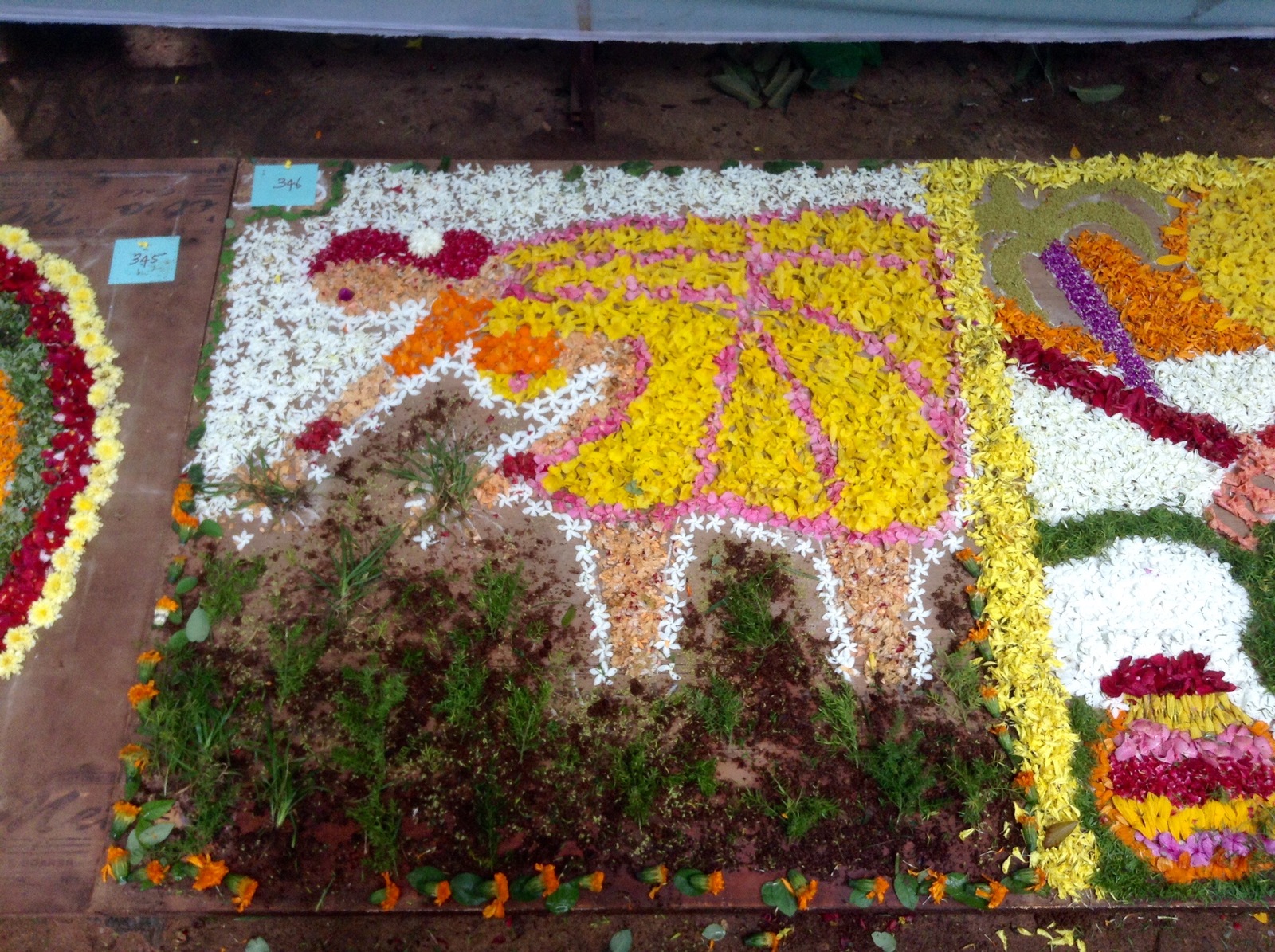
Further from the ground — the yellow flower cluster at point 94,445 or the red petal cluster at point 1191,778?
the yellow flower cluster at point 94,445

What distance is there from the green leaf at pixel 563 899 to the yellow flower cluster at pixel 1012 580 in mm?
1570

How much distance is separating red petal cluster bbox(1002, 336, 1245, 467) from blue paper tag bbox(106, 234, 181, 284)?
368 cm

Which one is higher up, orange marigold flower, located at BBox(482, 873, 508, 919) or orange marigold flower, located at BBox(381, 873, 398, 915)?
orange marigold flower, located at BBox(482, 873, 508, 919)

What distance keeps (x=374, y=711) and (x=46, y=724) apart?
3.87 ft

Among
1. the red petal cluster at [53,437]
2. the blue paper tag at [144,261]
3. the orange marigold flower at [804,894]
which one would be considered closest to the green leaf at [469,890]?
the orange marigold flower at [804,894]

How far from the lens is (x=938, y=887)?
2.71 metres

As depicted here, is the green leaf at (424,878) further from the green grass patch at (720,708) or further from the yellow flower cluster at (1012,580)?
the yellow flower cluster at (1012,580)

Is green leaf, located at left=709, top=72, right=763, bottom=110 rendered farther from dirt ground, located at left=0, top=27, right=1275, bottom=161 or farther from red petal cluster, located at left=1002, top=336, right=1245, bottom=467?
red petal cluster, located at left=1002, top=336, right=1245, bottom=467

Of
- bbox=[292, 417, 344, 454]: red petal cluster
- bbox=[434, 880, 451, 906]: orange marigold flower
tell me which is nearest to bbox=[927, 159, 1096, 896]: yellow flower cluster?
bbox=[434, 880, 451, 906]: orange marigold flower

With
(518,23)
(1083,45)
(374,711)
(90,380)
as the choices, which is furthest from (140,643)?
(1083,45)

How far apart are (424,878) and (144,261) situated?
2.86m

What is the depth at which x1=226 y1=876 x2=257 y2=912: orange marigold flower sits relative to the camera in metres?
2.62

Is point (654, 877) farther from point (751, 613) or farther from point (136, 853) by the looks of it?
point (136, 853)

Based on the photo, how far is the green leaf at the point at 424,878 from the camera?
2.68 metres
